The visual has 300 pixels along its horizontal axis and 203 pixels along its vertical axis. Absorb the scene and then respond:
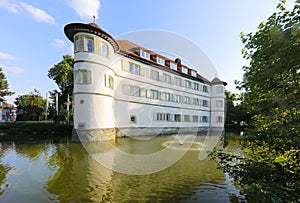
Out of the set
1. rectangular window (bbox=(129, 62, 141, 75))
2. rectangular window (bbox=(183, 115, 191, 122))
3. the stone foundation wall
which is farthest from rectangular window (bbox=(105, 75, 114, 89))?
rectangular window (bbox=(183, 115, 191, 122))

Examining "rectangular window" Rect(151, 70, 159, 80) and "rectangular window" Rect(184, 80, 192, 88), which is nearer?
"rectangular window" Rect(151, 70, 159, 80)

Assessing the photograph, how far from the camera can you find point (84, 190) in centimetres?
644

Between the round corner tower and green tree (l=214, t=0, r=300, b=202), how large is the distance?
15.5 meters

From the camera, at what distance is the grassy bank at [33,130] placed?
70.8 feet

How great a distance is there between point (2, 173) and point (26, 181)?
2229 millimetres

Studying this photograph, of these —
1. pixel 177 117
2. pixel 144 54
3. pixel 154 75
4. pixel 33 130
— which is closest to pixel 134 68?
pixel 144 54

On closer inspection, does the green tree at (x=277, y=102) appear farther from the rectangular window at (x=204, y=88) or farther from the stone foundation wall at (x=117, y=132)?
the rectangular window at (x=204, y=88)

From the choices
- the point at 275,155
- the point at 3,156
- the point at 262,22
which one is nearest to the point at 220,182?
the point at 275,155

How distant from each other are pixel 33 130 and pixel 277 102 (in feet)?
86.3

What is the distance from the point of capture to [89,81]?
18.2 m

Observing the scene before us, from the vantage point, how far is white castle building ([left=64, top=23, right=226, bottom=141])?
715 inches

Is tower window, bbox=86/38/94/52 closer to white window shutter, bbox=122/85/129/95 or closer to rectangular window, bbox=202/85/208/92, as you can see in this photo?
white window shutter, bbox=122/85/129/95

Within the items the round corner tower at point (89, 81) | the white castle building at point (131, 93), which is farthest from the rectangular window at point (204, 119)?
the round corner tower at point (89, 81)

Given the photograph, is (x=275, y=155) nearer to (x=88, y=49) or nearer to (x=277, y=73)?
(x=277, y=73)
